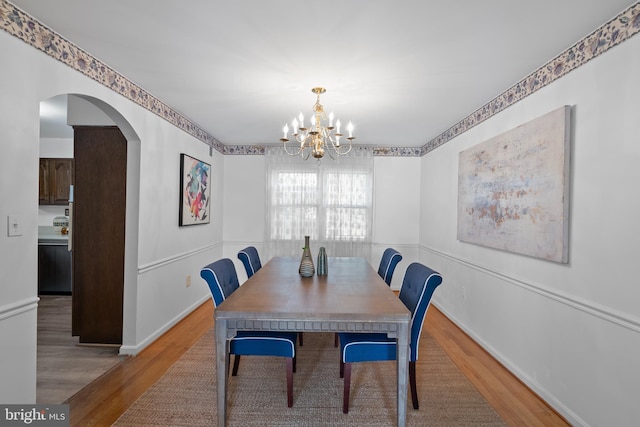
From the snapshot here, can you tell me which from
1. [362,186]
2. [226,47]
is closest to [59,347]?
[226,47]

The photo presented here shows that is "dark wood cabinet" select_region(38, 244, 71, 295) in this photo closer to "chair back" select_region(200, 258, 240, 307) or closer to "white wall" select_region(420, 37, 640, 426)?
"chair back" select_region(200, 258, 240, 307)

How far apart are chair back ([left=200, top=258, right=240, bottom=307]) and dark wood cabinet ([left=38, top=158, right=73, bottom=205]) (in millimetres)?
3814

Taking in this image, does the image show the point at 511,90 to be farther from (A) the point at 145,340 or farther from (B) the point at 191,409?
(A) the point at 145,340

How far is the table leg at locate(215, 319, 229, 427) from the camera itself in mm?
1821

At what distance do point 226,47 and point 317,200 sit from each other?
3147mm

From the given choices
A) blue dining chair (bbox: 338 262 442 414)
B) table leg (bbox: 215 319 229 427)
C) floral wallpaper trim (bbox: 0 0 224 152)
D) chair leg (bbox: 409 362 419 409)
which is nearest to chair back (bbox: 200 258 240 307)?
table leg (bbox: 215 319 229 427)

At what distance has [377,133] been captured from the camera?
169 inches

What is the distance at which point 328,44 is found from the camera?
202 cm

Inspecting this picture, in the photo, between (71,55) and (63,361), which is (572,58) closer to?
(71,55)

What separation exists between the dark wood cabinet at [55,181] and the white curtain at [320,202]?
2.95 metres

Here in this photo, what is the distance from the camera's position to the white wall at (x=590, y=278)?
165 cm

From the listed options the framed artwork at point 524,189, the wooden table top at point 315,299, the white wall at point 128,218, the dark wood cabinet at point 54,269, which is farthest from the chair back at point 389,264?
the dark wood cabinet at point 54,269

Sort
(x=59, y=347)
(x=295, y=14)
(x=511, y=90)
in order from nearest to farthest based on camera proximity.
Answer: (x=295, y=14), (x=511, y=90), (x=59, y=347)

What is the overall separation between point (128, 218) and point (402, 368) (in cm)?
255
